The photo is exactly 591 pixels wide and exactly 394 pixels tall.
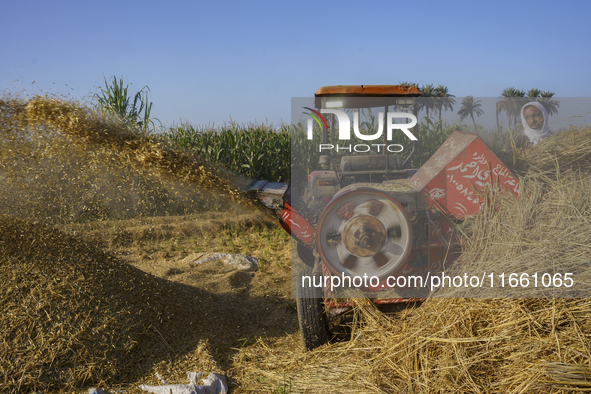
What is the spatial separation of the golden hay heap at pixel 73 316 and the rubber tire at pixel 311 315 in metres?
1.00

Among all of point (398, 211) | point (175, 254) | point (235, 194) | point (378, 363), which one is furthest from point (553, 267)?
point (175, 254)

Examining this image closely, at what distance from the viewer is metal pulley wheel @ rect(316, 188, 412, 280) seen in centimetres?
276

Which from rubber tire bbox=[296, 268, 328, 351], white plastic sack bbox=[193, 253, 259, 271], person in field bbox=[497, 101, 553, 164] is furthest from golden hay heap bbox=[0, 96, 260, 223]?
person in field bbox=[497, 101, 553, 164]

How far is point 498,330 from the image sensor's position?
236 centimetres

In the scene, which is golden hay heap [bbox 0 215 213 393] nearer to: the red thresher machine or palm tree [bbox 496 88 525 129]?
the red thresher machine

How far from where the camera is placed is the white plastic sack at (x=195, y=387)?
2600mm

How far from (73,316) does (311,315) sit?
1737 mm

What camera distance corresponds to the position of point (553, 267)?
7.97 feet

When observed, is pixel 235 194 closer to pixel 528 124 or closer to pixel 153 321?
pixel 153 321

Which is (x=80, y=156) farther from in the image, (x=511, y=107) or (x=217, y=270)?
(x=511, y=107)

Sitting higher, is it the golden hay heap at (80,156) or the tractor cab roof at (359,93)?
the tractor cab roof at (359,93)

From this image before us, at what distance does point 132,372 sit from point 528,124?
15.4 feet

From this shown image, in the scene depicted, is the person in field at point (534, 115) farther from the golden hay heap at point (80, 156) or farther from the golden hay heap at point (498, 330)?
the golden hay heap at point (80, 156)

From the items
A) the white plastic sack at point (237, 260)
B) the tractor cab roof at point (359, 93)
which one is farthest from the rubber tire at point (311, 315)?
the white plastic sack at point (237, 260)
